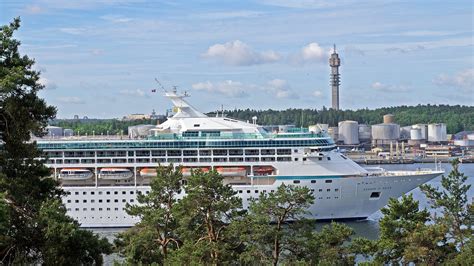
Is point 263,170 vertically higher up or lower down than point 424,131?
lower down

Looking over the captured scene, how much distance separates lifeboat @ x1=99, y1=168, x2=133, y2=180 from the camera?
39.4 m

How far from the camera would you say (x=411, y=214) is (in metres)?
19.4

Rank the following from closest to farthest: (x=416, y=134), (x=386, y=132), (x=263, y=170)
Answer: (x=263, y=170)
(x=386, y=132)
(x=416, y=134)

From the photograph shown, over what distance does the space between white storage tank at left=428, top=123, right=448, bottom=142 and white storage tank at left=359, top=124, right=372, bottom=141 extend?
28.4 feet


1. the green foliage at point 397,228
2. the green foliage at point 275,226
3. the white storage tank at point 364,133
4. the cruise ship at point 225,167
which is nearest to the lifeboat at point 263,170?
the cruise ship at point 225,167

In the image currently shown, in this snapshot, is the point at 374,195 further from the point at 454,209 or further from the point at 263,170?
the point at 454,209

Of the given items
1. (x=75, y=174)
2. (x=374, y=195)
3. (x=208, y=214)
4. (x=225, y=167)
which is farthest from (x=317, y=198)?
(x=208, y=214)

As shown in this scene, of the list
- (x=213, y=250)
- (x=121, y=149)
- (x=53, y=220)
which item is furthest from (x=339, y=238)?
(x=121, y=149)

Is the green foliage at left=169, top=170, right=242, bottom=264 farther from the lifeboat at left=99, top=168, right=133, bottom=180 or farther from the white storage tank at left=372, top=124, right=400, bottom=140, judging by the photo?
the white storage tank at left=372, top=124, right=400, bottom=140

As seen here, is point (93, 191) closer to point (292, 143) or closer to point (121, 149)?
point (121, 149)

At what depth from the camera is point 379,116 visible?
14212cm

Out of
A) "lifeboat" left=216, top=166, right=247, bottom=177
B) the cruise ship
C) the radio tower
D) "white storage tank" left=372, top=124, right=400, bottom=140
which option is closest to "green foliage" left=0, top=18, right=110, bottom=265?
the cruise ship

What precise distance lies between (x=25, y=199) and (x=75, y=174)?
89.8 ft

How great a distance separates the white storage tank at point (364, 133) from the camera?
123 metres
